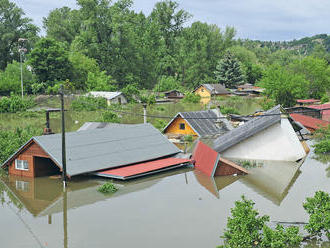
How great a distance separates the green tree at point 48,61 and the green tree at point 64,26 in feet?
94.2

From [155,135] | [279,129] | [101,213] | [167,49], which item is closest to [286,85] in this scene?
[279,129]

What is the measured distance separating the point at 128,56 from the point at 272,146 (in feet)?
219

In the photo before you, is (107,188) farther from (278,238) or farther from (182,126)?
(182,126)

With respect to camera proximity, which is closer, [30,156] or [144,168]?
[30,156]

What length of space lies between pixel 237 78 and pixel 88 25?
3698 centimetres

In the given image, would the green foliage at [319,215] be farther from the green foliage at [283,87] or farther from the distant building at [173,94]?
the distant building at [173,94]

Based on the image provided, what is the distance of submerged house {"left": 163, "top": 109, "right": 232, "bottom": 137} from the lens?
34469 millimetres

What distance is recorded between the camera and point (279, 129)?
2641 centimetres

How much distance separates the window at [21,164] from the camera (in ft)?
72.8

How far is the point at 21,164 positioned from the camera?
22328 millimetres

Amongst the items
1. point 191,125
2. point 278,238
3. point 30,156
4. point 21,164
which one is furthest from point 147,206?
point 191,125

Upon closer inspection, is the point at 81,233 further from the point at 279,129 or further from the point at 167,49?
the point at 167,49

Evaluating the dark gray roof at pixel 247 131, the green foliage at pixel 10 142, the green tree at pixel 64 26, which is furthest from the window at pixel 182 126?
the green tree at pixel 64 26

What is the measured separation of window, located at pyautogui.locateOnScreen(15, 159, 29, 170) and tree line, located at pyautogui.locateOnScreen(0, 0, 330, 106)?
125ft
